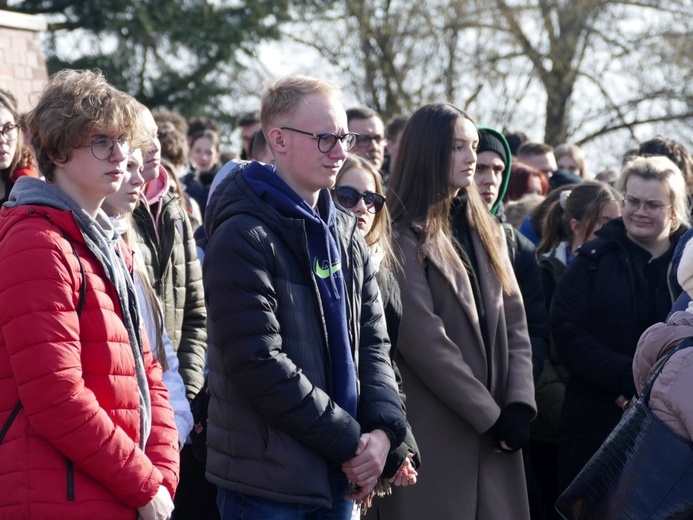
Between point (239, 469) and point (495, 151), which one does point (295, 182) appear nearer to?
point (239, 469)

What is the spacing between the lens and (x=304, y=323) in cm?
352

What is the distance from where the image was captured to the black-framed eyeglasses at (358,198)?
4.56 meters

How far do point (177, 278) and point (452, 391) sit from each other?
133 cm

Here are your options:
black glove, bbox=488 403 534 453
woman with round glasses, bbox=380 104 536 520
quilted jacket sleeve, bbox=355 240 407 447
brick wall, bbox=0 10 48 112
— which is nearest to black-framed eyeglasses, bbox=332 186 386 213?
woman with round glasses, bbox=380 104 536 520

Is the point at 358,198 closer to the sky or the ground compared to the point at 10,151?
closer to the ground

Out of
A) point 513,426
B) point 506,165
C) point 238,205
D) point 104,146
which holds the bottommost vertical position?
point 513,426

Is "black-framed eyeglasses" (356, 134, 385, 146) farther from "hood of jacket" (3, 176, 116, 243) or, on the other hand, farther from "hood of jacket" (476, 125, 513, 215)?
"hood of jacket" (3, 176, 116, 243)

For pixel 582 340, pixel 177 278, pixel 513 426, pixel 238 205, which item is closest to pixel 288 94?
pixel 238 205

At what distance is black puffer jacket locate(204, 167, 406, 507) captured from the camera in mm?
3383

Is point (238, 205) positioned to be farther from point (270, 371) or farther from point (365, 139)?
point (365, 139)

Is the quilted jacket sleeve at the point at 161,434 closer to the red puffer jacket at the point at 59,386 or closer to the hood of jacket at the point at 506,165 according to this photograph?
the red puffer jacket at the point at 59,386

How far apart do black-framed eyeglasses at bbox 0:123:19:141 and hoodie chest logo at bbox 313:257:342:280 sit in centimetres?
171

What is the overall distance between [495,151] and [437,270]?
121 centimetres

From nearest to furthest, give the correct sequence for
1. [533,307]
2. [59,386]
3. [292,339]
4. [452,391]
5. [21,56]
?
1. [59,386]
2. [292,339]
3. [452,391]
4. [533,307]
5. [21,56]
